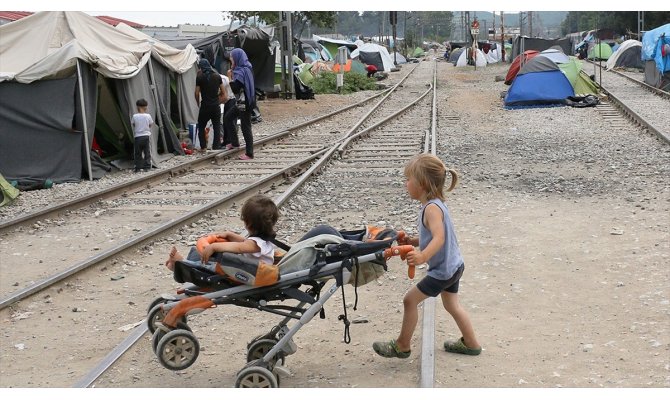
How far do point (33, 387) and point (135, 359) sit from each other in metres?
0.64

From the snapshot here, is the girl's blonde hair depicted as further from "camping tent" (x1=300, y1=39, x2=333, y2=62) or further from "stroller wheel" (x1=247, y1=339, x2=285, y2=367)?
"camping tent" (x1=300, y1=39, x2=333, y2=62)

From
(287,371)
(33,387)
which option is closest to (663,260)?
(287,371)

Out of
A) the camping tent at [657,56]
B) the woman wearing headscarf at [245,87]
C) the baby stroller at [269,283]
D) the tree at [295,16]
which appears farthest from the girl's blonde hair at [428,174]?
the tree at [295,16]

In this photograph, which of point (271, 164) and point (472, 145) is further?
point (472, 145)

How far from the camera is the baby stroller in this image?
4898 millimetres

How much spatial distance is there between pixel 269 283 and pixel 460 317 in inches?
50.4

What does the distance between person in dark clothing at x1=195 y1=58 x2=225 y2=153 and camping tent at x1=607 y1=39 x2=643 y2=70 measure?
40.4m

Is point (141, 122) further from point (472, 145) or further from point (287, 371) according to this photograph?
point (287, 371)

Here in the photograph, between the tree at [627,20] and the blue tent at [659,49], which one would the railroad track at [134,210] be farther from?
the tree at [627,20]

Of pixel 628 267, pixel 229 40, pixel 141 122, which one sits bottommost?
pixel 628 267

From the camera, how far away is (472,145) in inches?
693

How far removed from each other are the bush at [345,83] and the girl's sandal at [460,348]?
30982 millimetres

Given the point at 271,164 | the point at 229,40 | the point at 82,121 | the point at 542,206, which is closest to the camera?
the point at 542,206

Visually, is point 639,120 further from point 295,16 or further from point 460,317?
point 295,16
